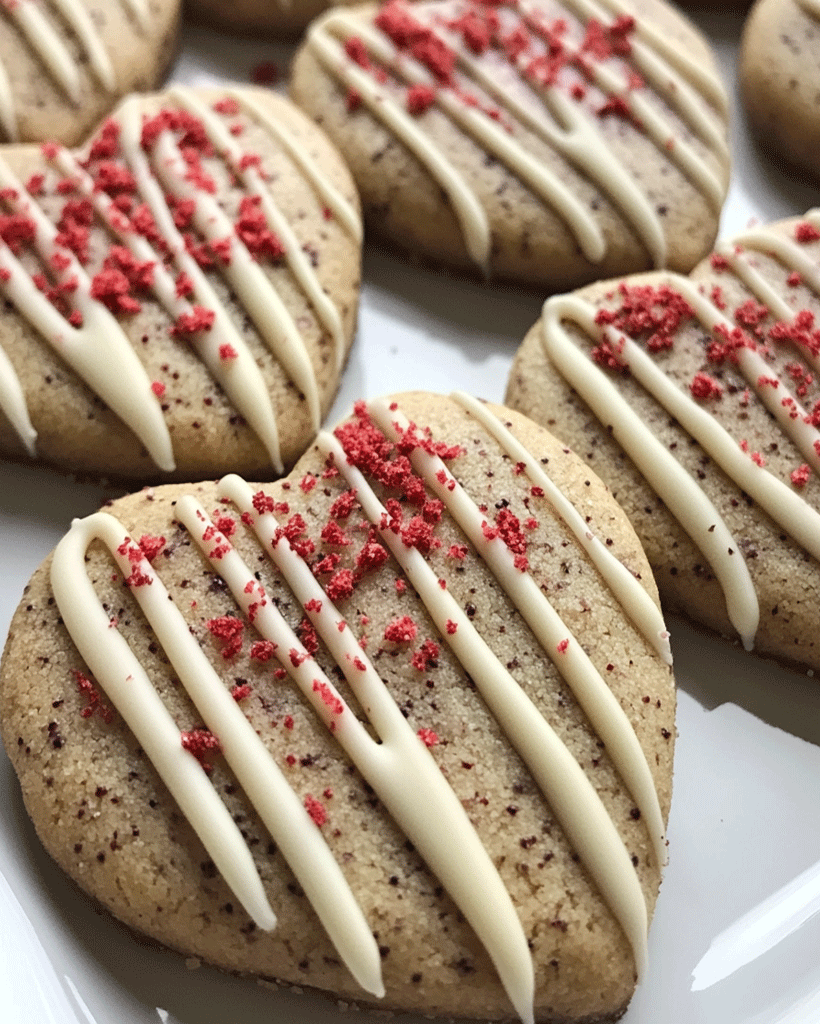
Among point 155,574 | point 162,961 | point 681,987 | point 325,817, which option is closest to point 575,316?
point 155,574

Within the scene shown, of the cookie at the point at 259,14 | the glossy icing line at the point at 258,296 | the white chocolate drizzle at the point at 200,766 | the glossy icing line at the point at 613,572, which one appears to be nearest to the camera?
the white chocolate drizzle at the point at 200,766

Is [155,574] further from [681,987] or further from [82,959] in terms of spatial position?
[681,987]

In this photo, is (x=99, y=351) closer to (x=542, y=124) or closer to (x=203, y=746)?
(x=203, y=746)

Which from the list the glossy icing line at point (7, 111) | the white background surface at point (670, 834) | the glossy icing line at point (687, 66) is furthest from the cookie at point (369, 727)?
the glossy icing line at point (687, 66)

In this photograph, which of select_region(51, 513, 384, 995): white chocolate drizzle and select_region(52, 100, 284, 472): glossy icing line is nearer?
select_region(51, 513, 384, 995): white chocolate drizzle

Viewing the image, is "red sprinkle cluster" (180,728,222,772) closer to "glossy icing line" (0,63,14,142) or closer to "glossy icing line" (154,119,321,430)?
"glossy icing line" (154,119,321,430)

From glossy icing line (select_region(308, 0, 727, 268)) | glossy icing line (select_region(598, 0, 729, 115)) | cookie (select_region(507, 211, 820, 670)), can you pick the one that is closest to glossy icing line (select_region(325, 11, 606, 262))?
glossy icing line (select_region(308, 0, 727, 268))

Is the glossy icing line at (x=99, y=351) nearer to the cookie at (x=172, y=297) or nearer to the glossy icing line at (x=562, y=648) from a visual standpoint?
the cookie at (x=172, y=297)

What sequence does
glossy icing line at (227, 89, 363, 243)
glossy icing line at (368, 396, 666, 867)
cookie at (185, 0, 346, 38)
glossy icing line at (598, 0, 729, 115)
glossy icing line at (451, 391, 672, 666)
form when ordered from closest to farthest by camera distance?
glossy icing line at (368, 396, 666, 867), glossy icing line at (451, 391, 672, 666), glossy icing line at (227, 89, 363, 243), glossy icing line at (598, 0, 729, 115), cookie at (185, 0, 346, 38)
